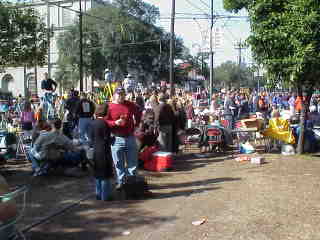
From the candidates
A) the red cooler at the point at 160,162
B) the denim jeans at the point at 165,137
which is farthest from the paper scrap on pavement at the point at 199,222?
the denim jeans at the point at 165,137

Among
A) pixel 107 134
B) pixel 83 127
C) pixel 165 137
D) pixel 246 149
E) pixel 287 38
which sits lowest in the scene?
pixel 246 149

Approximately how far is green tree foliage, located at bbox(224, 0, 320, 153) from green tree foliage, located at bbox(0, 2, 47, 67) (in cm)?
874

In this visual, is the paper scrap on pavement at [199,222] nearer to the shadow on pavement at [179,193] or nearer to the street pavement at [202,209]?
the street pavement at [202,209]

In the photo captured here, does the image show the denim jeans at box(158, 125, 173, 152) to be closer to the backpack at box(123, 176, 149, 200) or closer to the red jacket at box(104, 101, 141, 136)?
the red jacket at box(104, 101, 141, 136)

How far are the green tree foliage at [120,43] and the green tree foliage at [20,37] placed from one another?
28.9 metres

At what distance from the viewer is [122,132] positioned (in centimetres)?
779

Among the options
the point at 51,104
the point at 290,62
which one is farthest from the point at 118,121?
the point at 51,104

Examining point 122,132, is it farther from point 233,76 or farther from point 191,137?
point 233,76

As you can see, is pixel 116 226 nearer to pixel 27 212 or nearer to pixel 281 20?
pixel 27 212

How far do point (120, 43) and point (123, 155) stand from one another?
42.6m

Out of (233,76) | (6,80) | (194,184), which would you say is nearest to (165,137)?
(194,184)

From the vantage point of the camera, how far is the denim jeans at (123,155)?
25.7 feet

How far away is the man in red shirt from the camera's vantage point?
7.77m

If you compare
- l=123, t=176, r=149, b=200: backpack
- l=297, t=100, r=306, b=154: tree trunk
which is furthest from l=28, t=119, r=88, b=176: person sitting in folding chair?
l=297, t=100, r=306, b=154: tree trunk
